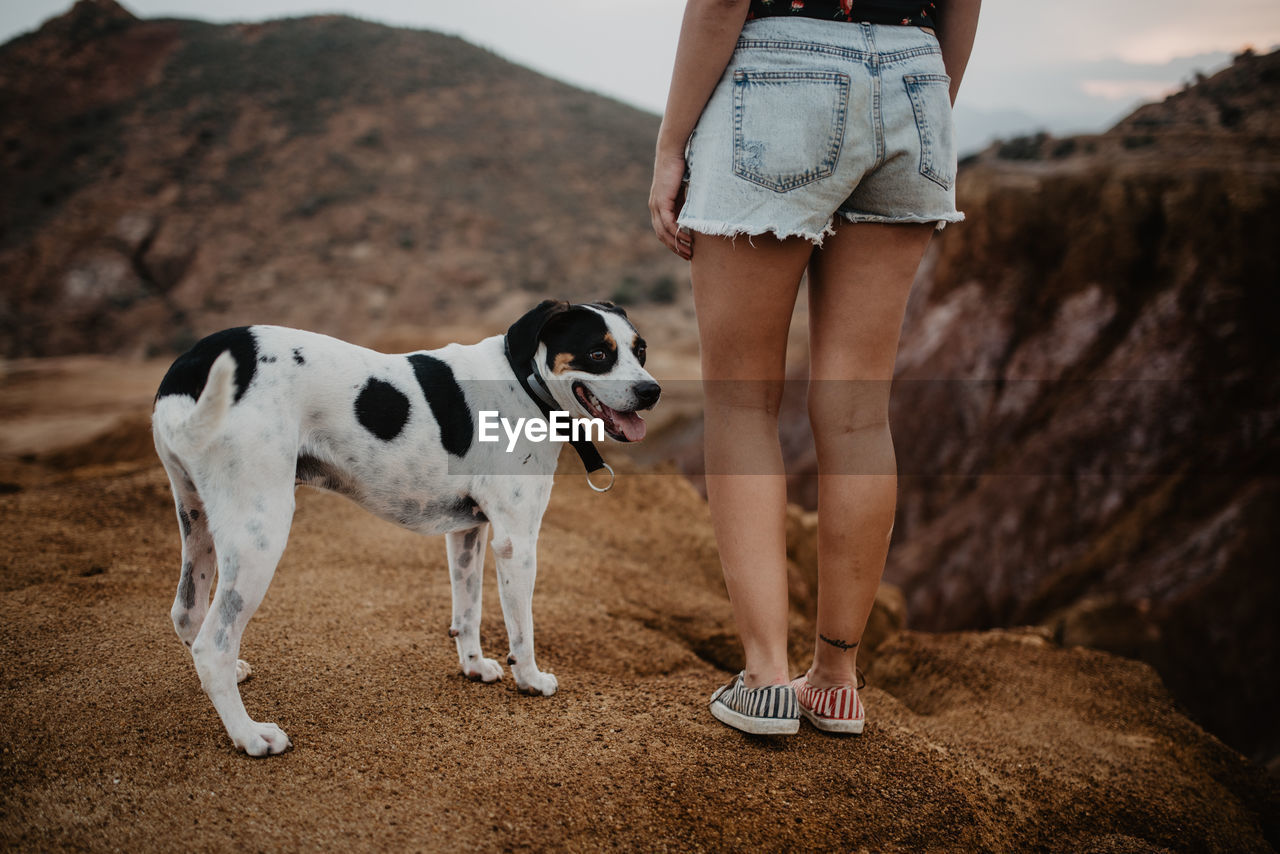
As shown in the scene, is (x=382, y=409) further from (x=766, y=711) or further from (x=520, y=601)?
(x=766, y=711)

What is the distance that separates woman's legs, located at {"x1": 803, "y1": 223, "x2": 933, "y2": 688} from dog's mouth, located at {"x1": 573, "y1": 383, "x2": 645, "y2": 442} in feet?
1.99

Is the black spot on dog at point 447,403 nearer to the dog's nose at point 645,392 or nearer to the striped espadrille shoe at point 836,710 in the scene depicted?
the dog's nose at point 645,392

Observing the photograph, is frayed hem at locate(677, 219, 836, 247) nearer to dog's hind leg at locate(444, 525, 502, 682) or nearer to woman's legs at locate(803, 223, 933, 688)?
woman's legs at locate(803, 223, 933, 688)

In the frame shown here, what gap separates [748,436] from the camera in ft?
7.25

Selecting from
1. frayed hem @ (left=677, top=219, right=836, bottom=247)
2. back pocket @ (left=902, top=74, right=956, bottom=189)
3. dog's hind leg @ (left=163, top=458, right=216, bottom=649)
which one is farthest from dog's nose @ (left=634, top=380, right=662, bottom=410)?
dog's hind leg @ (left=163, top=458, right=216, bottom=649)

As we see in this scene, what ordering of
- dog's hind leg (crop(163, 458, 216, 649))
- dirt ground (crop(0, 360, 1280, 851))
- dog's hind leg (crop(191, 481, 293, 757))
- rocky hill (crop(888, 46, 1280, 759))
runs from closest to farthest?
dirt ground (crop(0, 360, 1280, 851))
dog's hind leg (crop(191, 481, 293, 757))
dog's hind leg (crop(163, 458, 216, 649))
rocky hill (crop(888, 46, 1280, 759))

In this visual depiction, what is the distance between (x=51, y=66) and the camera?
30.5 metres

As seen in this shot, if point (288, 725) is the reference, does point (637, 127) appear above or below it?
above

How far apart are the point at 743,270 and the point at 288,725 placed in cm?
184

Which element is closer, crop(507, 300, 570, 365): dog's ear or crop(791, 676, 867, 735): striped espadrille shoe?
crop(791, 676, 867, 735): striped espadrille shoe

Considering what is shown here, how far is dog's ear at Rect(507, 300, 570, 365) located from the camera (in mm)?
2539

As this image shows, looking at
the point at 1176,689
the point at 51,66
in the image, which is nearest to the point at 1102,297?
the point at 1176,689

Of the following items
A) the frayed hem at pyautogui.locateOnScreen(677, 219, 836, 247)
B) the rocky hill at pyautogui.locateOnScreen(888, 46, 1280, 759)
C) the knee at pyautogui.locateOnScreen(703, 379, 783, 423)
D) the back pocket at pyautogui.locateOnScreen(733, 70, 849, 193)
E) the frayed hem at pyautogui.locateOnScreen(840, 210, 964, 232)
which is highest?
the back pocket at pyautogui.locateOnScreen(733, 70, 849, 193)

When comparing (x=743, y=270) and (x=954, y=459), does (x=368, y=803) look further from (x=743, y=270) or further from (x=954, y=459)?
(x=954, y=459)
